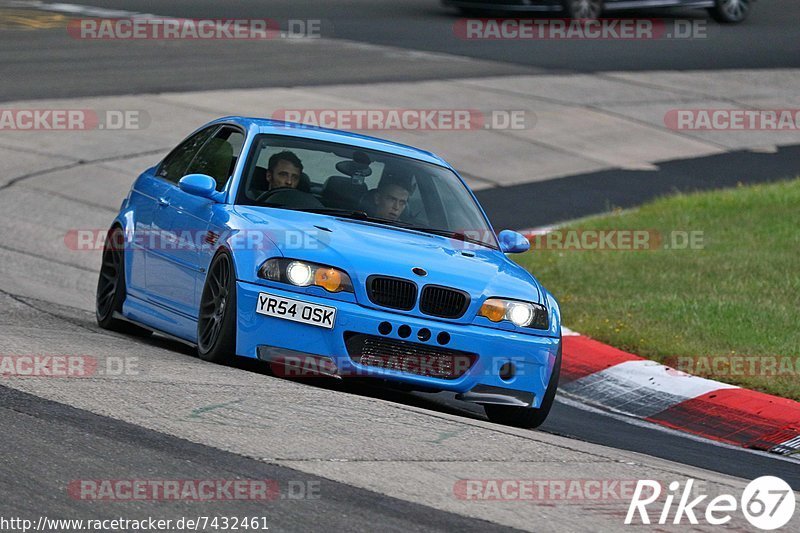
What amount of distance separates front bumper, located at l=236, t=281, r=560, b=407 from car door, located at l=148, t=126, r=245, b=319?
796 millimetres

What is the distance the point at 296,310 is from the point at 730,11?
25758mm

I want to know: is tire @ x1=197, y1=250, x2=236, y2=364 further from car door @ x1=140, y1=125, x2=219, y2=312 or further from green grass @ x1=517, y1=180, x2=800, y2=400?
green grass @ x1=517, y1=180, x2=800, y2=400

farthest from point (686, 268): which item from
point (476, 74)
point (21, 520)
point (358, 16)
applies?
point (358, 16)

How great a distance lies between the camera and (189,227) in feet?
28.6

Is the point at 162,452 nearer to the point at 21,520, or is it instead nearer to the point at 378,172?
the point at 21,520

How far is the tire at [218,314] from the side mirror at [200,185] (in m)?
0.62

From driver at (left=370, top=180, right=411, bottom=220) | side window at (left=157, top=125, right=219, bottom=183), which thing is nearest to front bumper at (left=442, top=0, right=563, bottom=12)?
side window at (left=157, top=125, right=219, bottom=183)

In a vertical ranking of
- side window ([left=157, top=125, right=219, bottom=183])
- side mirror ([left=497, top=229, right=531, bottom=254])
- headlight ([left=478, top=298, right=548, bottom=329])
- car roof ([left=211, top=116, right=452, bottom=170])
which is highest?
car roof ([left=211, top=116, right=452, bottom=170])

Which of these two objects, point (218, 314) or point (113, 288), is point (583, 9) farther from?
point (218, 314)

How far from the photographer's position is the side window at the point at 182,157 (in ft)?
31.7

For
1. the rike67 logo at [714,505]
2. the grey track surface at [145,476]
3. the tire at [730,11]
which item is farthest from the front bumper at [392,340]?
the tire at [730,11]

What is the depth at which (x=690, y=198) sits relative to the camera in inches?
661

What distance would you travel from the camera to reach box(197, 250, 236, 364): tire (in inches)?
306

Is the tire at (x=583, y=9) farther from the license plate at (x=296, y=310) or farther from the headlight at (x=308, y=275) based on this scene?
the license plate at (x=296, y=310)
